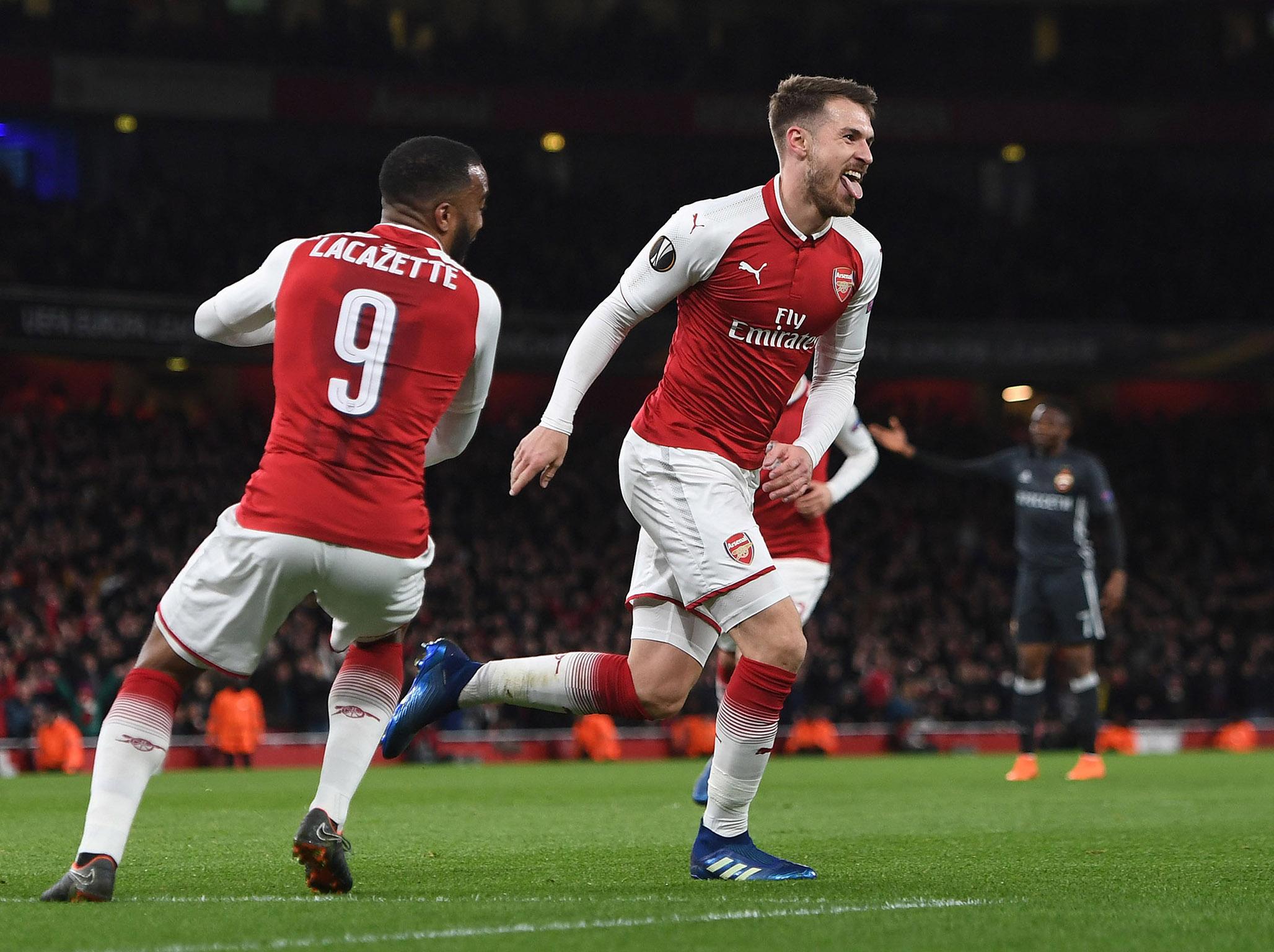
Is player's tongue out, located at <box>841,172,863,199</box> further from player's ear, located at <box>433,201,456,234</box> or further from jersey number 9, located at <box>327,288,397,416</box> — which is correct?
jersey number 9, located at <box>327,288,397,416</box>

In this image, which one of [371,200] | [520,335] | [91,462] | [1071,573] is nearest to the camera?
[1071,573]

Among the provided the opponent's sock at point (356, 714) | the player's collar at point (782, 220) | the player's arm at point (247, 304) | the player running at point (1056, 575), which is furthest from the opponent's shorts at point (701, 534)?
the player running at point (1056, 575)

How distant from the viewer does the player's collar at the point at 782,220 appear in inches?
216

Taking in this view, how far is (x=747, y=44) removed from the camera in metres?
29.4

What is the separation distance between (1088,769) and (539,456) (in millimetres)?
7626

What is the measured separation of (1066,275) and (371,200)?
37.9 ft

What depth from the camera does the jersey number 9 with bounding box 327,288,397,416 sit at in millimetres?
4449

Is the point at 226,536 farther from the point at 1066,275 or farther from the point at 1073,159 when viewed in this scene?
the point at 1073,159

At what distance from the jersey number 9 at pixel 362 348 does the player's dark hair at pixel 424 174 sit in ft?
1.20

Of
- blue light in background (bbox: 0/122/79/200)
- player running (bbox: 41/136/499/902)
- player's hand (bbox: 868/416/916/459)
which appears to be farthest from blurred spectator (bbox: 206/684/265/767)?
blue light in background (bbox: 0/122/79/200)

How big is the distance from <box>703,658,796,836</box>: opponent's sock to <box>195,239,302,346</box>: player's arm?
71.6 inches

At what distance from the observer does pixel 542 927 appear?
12.9 ft

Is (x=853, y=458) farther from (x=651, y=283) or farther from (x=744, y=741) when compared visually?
(x=744, y=741)

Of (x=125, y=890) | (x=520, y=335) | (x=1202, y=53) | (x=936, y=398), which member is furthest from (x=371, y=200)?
(x=125, y=890)
